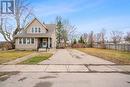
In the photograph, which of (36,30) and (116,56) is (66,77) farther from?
(36,30)

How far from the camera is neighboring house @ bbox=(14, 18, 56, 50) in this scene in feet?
151

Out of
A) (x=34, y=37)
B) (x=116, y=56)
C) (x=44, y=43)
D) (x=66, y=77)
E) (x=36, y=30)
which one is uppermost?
(x=36, y=30)

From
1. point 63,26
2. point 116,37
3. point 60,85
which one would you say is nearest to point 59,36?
point 63,26

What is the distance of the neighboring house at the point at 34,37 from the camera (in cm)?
4603

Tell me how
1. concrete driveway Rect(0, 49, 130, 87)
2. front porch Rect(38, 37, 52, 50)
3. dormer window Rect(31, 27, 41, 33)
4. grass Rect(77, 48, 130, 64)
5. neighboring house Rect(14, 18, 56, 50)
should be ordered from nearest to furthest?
concrete driveway Rect(0, 49, 130, 87) → grass Rect(77, 48, 130, 64) → neighboring house Rect(14, 18, 56, 50) → front porch Rect(38, 37, 52, 50) → dormer window Rect(31, 27, 41, 33)

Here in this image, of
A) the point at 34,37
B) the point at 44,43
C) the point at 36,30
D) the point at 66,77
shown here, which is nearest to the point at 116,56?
the point at 66,77

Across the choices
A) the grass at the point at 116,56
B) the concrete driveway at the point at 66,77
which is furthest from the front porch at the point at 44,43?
the concrete driveway at the point at 66,77

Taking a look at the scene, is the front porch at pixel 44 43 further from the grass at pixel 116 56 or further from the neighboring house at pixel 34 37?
the grass at pixel 116 56

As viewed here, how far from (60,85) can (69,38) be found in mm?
70378

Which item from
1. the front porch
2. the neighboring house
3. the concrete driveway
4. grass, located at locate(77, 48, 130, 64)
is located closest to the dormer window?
the neighboring house

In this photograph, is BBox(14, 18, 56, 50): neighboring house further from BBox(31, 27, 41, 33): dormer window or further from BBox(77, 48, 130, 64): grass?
BBox(77, 48, 130, 64): grass

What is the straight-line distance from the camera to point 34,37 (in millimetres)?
45719

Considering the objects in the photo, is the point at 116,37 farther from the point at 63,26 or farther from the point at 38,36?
the point at 38,36

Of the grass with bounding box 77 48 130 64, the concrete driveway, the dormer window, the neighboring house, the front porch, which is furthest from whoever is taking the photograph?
the dormer window
